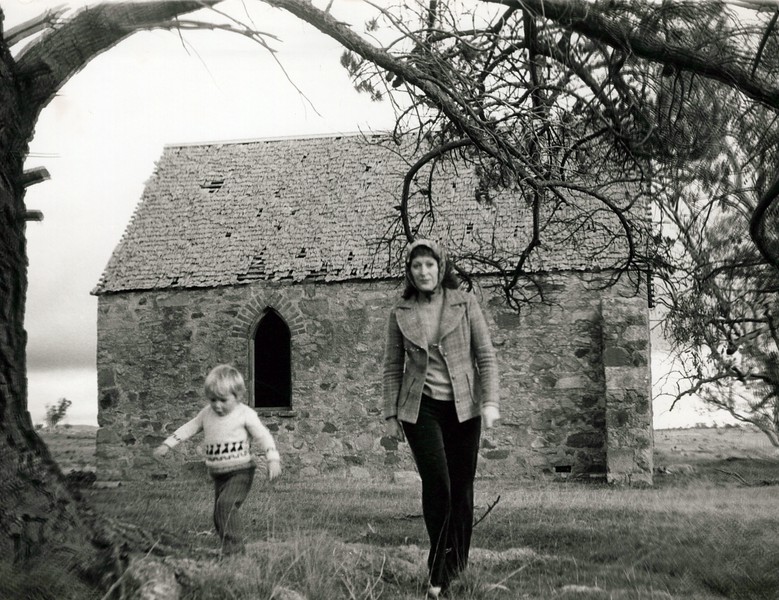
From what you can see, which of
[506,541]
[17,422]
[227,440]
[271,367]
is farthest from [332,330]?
[17,422]

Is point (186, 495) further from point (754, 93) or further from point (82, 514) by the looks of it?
point (754, 93)

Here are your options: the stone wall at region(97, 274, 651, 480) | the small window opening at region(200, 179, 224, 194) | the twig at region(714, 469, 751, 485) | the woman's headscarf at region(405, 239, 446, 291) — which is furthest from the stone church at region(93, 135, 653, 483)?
the woman's headscarf at region(405, 239, 446, 291)

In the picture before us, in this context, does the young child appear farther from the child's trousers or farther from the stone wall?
the stone wall

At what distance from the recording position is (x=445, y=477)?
4.96 meters

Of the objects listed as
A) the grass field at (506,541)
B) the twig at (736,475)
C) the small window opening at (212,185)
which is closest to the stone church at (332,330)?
the small window opening at (212,185)

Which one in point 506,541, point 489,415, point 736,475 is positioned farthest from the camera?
point 736,475

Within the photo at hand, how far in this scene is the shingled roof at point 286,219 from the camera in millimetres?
14859

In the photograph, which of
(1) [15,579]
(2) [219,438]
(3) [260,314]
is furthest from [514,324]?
(1) [15,579]

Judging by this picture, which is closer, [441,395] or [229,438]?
[441,395]

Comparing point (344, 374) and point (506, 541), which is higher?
point (344, 374)

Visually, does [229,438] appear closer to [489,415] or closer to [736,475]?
[489,415]

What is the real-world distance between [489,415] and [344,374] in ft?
32.4

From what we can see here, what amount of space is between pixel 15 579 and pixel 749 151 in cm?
540

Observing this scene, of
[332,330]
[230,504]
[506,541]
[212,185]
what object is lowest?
[506,541]
